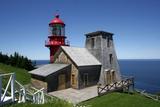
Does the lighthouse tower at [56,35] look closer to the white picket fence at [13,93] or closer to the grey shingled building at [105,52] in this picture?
the grey shingled building at [105,52]

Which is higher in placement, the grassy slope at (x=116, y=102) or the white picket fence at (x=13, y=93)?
the white picket fence at (x=13, y=93)

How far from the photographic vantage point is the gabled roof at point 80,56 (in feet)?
67.1

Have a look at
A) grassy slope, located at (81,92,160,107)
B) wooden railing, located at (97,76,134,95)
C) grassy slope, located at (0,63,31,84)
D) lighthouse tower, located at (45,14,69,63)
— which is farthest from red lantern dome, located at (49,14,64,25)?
grassy slope, located at (81,92,160,107)

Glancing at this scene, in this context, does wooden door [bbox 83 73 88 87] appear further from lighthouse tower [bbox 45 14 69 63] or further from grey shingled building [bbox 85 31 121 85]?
lighthouse tower [bbox 45 14 69 63]

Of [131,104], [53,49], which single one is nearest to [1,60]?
[53,49]

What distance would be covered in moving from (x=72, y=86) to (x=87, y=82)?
2037mm

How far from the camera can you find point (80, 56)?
72.2 ft

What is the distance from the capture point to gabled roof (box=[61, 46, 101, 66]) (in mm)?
20444

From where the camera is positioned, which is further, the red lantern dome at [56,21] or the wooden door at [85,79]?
the red lantern dome at [56,21]

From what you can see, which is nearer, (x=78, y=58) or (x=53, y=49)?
(x=78, y=58)

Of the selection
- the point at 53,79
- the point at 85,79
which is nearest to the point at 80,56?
the point at 85,79

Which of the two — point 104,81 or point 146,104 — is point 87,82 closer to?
point 104,81

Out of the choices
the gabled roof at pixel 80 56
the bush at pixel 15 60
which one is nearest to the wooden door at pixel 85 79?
the gabled roof at pixel 80 56

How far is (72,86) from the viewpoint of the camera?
20.1 metres
